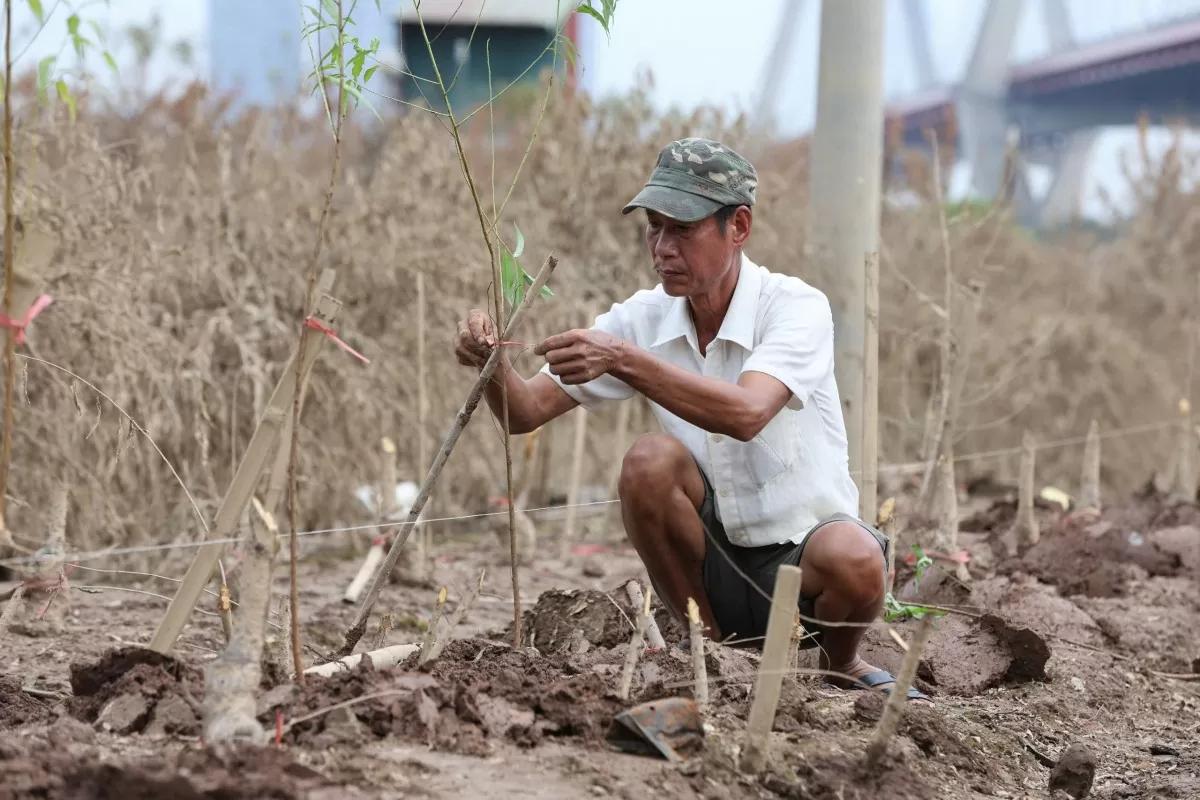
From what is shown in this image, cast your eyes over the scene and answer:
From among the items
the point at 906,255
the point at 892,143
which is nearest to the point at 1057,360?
the point at 906,255

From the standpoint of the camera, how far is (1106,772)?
3.26m

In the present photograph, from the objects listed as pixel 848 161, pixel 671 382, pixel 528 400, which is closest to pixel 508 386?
pixel 528 400

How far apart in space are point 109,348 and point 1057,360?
9146mm

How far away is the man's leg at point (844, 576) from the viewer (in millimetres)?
3195

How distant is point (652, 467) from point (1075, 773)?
48.3 inches

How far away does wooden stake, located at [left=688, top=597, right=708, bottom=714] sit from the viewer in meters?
2.52

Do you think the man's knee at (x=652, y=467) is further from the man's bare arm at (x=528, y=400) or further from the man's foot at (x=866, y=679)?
the man's foot at (x=866, y=679)

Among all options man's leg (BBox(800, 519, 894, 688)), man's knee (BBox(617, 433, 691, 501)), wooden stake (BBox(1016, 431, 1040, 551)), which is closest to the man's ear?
man's knee (BBox(617, 433, 691, 501))

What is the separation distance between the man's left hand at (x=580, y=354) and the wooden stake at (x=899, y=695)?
2.87ft

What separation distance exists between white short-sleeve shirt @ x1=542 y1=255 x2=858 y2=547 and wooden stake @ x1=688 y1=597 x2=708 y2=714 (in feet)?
2.61

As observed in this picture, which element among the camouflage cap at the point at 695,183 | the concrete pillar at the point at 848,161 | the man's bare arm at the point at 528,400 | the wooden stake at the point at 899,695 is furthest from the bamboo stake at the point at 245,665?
the concrete pillar at the point at 848,161

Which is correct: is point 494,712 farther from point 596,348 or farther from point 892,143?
point 892,143

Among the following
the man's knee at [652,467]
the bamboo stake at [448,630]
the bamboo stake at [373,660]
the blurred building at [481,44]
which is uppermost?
the blurred building at [481,44]

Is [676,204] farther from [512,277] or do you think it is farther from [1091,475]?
[1091,475]
